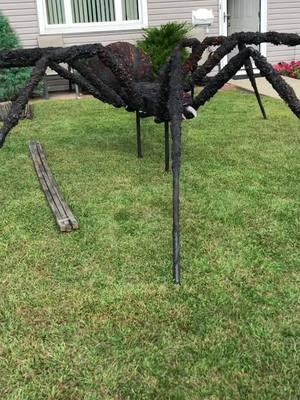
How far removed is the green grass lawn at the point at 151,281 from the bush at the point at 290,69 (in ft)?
23.2

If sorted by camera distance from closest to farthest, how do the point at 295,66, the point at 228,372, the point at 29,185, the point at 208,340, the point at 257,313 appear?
1. the point at 228,372
2. the point at 208,340
3. the point at 257,313
4. the point at 29,185
5. the point at 295,66

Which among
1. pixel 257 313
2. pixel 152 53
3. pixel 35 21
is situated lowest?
pixel 257 313

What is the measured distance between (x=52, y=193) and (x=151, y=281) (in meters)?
1.90

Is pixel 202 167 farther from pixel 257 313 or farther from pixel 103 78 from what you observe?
pixel 257 313

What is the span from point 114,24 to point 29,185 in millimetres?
7851

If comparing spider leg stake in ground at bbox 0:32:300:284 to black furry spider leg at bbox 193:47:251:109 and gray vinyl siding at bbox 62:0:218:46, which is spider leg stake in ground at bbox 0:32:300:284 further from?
gray vinyl siding at bbox 62:0:218:46

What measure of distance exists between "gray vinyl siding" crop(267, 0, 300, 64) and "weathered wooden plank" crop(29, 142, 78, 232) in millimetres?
8783

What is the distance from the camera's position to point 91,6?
11711mm

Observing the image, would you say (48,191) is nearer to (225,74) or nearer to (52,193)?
(52,193)

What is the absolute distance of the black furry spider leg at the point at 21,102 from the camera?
10.4 feet

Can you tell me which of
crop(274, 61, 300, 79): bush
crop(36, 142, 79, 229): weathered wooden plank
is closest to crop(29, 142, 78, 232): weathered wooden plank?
crop(36, 142, 79, 229): weathered wooden plank

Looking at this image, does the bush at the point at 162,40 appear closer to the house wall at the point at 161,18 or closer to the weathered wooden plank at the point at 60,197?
the house wall at the point at 161,18

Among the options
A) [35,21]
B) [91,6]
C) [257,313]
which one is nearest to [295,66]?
[91,6]

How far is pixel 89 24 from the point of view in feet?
38.0
